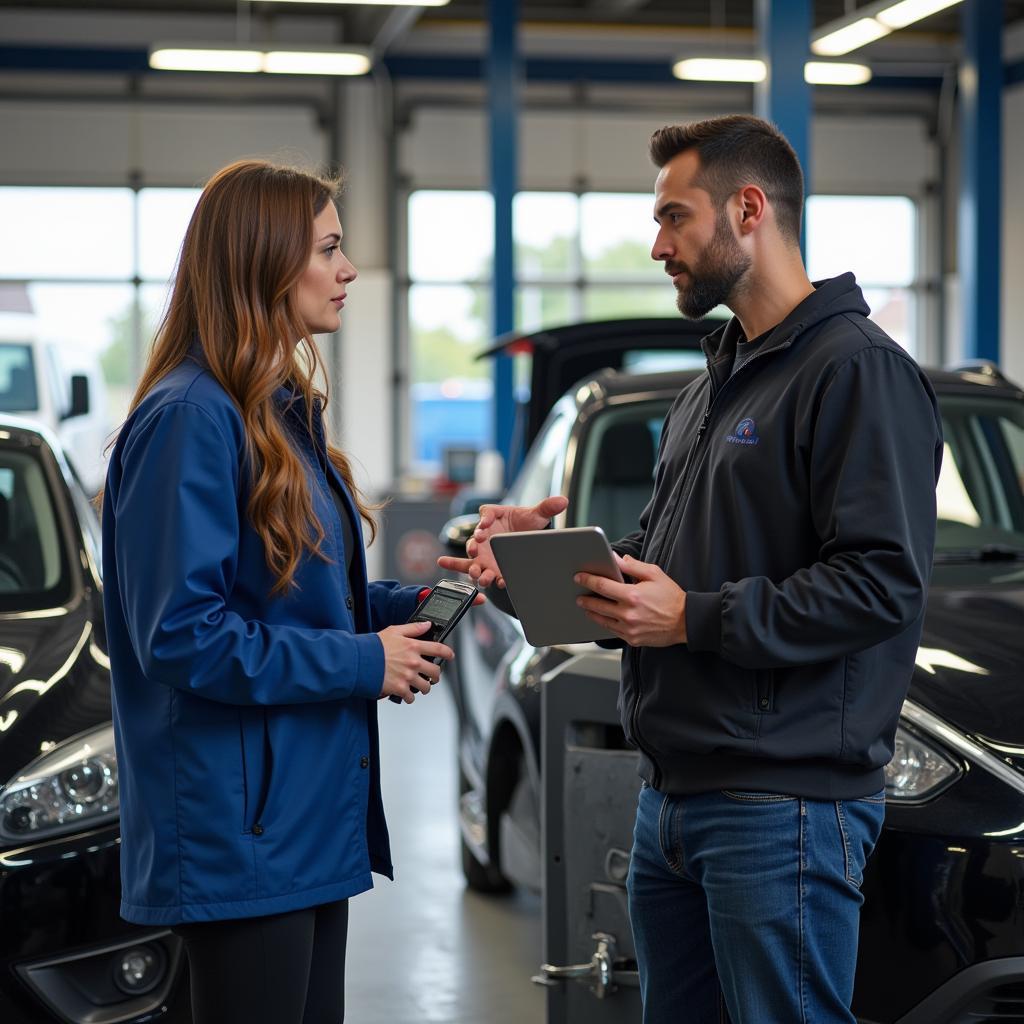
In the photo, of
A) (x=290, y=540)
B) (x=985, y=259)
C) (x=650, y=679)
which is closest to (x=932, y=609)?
(x=650, y=679)

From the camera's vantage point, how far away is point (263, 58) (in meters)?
10.7

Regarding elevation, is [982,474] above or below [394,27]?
below

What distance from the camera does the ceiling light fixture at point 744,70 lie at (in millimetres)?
10688

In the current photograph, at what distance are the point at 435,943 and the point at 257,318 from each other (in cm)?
266

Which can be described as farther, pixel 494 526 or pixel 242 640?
pixel 494 526

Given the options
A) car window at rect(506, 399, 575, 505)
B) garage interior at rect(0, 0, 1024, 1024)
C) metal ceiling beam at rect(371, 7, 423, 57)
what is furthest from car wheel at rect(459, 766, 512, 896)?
metal ceiling beam at rect(371, 7, 423, 57)

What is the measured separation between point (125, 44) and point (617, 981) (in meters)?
13.1

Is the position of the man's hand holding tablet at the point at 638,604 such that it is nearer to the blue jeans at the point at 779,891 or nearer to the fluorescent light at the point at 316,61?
the blue jeans at the point at 779,891

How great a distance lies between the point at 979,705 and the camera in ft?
8.27

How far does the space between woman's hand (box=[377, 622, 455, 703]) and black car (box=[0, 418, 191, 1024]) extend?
973 millimetres

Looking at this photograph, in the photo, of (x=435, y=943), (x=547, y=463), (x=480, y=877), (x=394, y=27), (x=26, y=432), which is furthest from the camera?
(x=394, y=27)

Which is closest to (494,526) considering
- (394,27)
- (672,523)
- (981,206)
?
(672,523)

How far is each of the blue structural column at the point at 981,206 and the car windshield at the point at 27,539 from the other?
8174 millimetres

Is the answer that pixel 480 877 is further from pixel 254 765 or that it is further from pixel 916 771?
pixel 254 765
